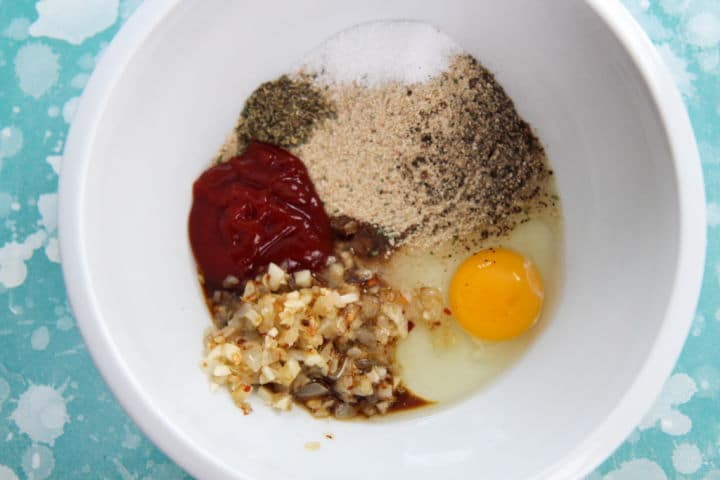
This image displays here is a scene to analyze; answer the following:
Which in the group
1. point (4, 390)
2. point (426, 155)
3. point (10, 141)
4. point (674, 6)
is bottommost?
point (4, 390)

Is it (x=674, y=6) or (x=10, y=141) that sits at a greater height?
(x=674, y=6)

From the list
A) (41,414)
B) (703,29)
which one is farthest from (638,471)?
(41,414)

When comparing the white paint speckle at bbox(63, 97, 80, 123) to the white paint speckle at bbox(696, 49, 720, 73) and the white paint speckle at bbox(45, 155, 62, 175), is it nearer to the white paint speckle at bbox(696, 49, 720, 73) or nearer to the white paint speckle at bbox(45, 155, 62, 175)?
the white paint speckle at bbox(45, 155, 62, 175)

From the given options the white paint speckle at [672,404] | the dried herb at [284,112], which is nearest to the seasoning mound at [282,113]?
the dried herb at [284,112]

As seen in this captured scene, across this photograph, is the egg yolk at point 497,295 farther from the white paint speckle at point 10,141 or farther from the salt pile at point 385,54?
the white paint speckle at point 10,141

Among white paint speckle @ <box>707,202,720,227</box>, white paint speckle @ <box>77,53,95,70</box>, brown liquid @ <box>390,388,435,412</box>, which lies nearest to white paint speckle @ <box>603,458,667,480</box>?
brown liquid @ <box>390,388,435,412</box>

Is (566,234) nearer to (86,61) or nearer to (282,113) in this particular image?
(282,113)
